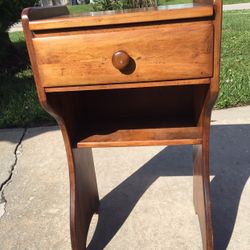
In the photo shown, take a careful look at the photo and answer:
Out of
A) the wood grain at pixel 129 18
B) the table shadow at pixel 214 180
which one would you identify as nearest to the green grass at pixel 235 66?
the table shadow at pixel 214 180

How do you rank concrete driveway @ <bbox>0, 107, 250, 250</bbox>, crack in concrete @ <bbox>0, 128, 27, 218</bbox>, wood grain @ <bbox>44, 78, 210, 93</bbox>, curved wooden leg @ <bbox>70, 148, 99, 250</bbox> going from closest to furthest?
wood grain @ <bbox>44, 78, 210, 93</bbox>, curved wooden leg @ <bbox>70, 148, 99, 250</bbox>, concrete driveway @ <bbox>0, 107, 250, 250</bbox>, crack in concrete @ <bbox>0, 128, 27, 218</bbox>

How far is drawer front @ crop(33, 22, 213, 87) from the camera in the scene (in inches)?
50.8

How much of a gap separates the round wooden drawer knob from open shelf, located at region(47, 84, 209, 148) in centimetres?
35

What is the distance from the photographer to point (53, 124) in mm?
3467

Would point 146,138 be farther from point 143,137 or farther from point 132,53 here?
point 132,53

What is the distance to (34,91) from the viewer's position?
163 inches

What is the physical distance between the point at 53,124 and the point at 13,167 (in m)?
0.80

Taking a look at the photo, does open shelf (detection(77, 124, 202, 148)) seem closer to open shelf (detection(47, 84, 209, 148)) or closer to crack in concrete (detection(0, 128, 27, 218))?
open shelf (detection(47, 84, 209, 148))

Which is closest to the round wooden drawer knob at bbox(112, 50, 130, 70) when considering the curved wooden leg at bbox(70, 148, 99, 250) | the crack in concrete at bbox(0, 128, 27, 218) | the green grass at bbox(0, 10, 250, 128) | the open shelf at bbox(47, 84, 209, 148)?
the open shelf at bbox(47, 84, 209, 148)

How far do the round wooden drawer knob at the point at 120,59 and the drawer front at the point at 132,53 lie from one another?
2 centimetres

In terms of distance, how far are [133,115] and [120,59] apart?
73 cm

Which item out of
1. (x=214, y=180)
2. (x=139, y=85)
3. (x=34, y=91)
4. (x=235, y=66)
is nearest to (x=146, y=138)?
(x=139, y=85)

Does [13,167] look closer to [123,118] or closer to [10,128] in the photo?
[10,128]

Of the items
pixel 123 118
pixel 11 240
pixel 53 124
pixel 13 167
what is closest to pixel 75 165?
pixel 123 118
